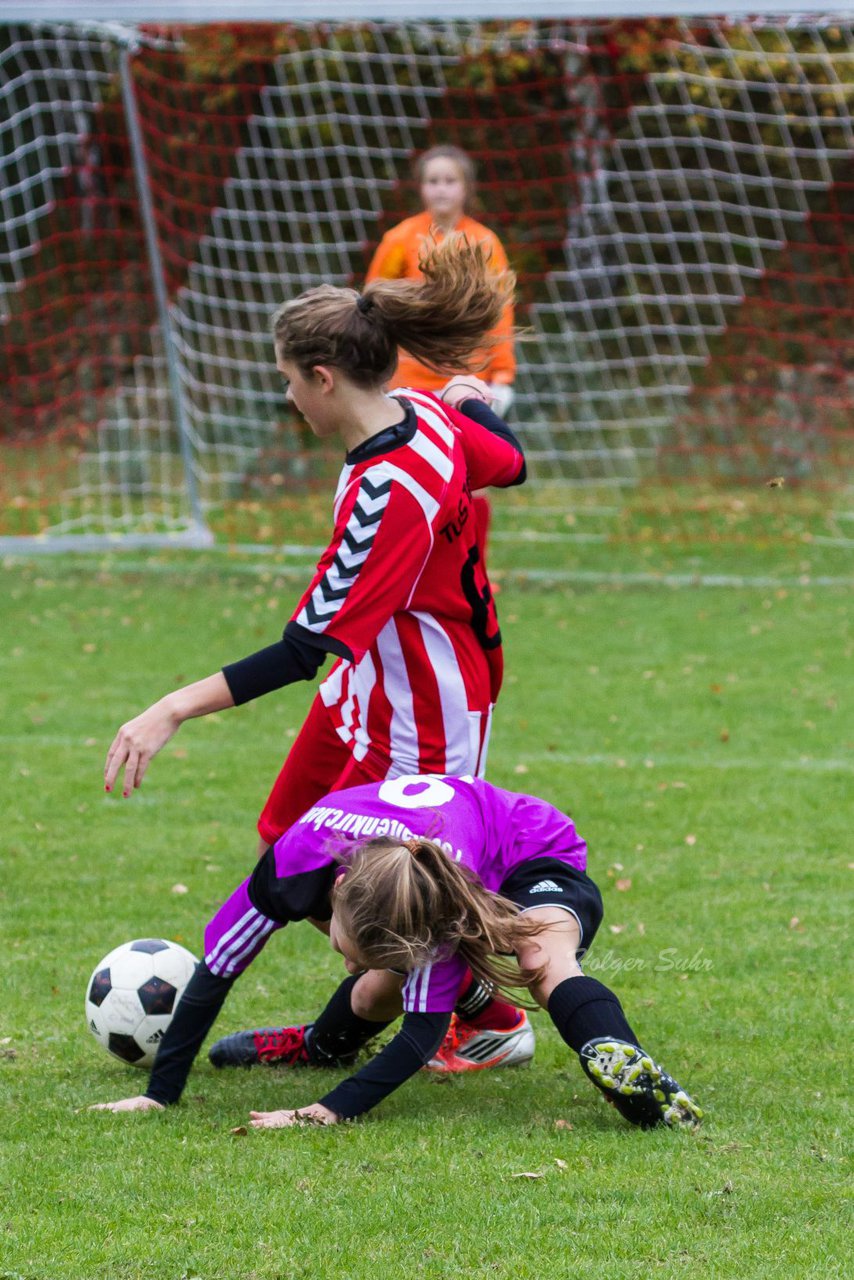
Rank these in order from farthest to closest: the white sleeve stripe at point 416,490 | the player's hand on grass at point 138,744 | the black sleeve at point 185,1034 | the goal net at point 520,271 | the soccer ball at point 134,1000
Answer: the goal net at point 520,271
the soccer ball at point 134,1000
the black sleeve at point 185,1034
the white sleeve stripe at point 416,490
the player's hand on grass at point 138,744

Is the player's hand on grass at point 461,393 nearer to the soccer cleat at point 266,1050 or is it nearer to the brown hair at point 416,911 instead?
the brown hair at point 416,911

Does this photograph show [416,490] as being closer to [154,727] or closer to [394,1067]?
[154,727]

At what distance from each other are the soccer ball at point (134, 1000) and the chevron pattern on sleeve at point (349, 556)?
1.06 meters

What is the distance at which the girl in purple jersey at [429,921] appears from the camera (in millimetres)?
3322

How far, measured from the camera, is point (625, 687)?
798 centimetres

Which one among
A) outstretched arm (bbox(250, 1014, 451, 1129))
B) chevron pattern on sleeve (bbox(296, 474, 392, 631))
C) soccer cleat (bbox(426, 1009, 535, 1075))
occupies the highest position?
chevron pattern on sleeve (bbox(296, 474, 392, 631))

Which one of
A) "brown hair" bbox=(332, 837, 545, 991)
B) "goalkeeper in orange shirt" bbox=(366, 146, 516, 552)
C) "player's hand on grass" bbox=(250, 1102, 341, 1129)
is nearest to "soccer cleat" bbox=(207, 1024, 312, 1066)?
"player's hand on grass" bbox=(250, 1102, 341, 1129)

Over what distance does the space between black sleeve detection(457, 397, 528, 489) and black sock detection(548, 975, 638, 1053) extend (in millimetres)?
1207

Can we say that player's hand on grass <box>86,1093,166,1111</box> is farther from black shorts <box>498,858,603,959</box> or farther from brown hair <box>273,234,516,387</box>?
brown hair <box>273,234,516,387</box>

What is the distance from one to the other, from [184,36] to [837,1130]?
1244 centimetres

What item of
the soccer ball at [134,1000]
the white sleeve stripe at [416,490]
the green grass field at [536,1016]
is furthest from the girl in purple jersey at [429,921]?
the white sleeve stripe at [416,490]

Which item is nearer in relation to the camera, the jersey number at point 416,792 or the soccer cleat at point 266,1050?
the jersey number at point 416,792

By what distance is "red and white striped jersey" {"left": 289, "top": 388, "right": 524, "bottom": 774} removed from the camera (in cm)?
343

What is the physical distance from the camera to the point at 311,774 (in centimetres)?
395
